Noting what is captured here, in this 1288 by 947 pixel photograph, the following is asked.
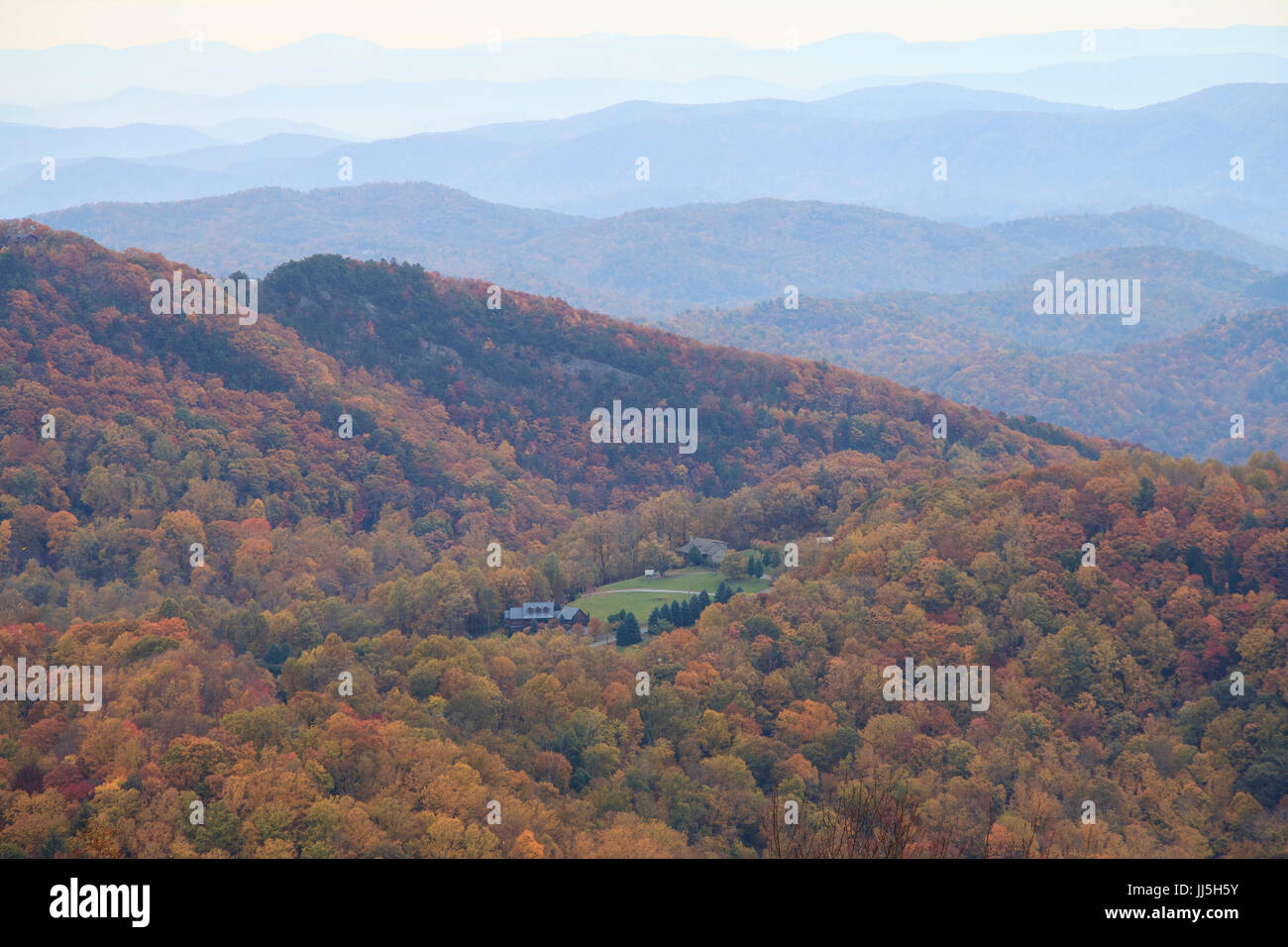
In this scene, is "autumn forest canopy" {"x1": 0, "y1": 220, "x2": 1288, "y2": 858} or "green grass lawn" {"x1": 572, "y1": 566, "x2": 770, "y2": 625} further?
"green grass lawn" {"x1": 572, "y1": 566, "x2": 770, "y2": 625}

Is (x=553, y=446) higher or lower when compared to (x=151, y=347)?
lower

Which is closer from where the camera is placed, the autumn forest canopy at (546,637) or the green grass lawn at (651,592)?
the autumn forest canopy at (546,637)

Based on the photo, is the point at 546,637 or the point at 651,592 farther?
the point at 651,592

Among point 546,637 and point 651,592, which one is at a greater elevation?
point 651,592

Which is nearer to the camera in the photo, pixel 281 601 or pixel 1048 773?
pixel 1048 773
